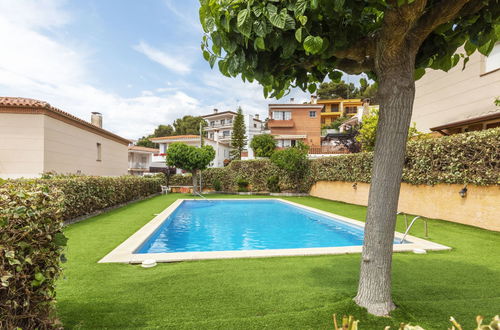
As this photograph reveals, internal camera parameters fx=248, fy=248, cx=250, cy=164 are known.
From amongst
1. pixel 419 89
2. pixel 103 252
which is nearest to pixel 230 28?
pixel 103 252

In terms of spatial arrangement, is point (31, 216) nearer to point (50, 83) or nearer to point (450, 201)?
point (450, 201)

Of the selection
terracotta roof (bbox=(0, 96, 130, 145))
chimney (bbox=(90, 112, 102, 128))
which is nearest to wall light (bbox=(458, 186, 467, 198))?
terracotta roof (bbox=(0, 96, 130, 145))

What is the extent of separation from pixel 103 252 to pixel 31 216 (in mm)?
3556

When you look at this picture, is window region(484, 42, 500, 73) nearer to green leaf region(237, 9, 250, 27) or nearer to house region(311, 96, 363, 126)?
green leaf region(237, 9, 250, 27)

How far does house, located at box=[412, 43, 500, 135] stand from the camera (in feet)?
34.5

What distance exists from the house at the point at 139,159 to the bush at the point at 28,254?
40.0 m

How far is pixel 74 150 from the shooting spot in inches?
535

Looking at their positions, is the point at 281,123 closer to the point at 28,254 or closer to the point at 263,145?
the point at 263,145

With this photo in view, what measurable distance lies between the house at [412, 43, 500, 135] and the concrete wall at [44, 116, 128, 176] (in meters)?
18.4

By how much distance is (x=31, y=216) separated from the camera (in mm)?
1796

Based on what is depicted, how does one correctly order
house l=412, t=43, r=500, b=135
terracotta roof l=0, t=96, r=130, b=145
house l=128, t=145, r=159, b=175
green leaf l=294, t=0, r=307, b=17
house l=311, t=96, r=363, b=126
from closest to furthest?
green leaf l=294, t=0, r=307, b=17 < house l=412, t=43, r=500, b=135 < terracotta roof l=0, t=96, r=130, b=145 < house l=128, t=145, r=159, b=175 < house l=311, t=96, r=363, b=126

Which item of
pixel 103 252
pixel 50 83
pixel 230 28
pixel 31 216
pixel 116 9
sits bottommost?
pixel 103 252

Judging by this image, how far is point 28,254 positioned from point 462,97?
16.3 m

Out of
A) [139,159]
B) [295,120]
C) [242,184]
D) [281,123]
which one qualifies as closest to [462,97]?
[242,184]
